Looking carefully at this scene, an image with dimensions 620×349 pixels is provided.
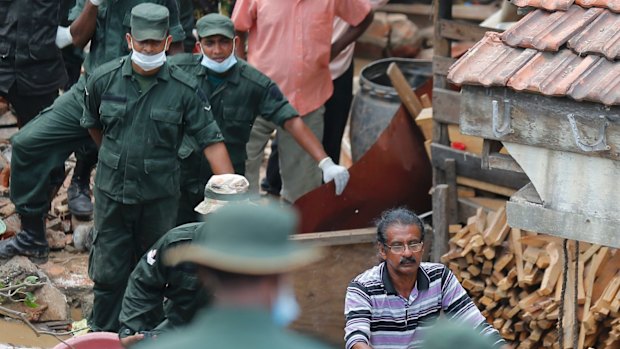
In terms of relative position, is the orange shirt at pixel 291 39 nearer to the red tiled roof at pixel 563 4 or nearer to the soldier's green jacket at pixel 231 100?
the soldier's green jacket at pixel 231 100

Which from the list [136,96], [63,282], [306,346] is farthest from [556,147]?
[63,282]

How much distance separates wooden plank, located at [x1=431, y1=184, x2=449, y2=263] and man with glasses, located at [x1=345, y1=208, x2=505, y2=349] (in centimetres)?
291

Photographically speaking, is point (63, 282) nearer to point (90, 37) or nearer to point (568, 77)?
point (90, 37)

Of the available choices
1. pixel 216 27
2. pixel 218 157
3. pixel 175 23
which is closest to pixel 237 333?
pixel 218 157

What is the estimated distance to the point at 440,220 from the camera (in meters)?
9.27

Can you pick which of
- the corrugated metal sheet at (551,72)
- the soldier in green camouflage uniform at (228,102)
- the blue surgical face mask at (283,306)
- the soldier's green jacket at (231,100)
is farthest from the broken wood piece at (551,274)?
the blue surgical face mask at (283,306)

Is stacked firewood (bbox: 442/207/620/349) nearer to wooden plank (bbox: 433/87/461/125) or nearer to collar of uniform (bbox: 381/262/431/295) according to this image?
wooden plank (bbox: 433/87/461/125)

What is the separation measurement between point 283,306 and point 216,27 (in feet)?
15.5

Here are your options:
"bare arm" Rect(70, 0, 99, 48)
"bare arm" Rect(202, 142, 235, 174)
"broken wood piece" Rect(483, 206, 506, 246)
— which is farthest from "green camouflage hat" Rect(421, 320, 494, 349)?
"bare arm" Rect(70, 0, 99, 48)

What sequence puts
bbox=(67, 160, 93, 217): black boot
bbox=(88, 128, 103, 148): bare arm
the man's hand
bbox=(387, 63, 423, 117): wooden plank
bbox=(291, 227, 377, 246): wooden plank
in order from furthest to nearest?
bbox=(387, 63, 423, 117): wooden plank → bbox=(67, 160, 93, 217): black boot → bbox=(291, 227, 377, 246): wooden plank → bbox=(88, 128, 103, 148): bare arm → the man's hand

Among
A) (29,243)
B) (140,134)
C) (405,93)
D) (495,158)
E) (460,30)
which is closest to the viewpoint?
(495,158)

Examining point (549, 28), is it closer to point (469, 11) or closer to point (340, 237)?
point (340, 237)

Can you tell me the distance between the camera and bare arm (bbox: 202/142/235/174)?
746cm

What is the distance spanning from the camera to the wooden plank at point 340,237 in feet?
29.5
